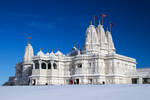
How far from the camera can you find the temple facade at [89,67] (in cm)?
7327

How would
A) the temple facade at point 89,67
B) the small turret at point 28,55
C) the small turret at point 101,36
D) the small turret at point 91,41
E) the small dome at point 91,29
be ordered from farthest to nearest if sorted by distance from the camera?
the small turret at point 28,55, the small turret at point 101,36, the small dome at point 91,29, the small turret at point 91,41, the temple facade at point 89,67

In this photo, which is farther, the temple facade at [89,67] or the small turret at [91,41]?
the small turret at [91,41]

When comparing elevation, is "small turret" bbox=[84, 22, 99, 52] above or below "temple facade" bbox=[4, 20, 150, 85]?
above

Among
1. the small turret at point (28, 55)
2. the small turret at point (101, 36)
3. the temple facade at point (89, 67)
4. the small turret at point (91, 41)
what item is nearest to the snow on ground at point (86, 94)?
the temple facade at point (89, 67)

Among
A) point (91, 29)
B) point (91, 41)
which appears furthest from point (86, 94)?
point (91, 29)

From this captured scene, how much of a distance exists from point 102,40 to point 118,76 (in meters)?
16.8

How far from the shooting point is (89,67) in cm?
7506

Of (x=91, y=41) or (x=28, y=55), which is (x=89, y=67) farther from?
(x=28, y=55)

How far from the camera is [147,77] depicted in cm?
7069

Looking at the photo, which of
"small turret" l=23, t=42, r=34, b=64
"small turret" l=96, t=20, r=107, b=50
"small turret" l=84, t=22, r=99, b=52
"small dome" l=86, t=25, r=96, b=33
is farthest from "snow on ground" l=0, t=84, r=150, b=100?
"small turret" l=23, t=42, r=34, b=64

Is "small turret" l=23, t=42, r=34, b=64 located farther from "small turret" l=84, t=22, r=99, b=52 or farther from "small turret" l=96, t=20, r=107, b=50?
"small turret" l=96, t=20, r=107, b=50

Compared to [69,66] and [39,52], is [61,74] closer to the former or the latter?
[69,66]

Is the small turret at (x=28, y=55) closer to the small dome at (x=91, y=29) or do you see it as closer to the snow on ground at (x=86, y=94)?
the small dome at (x=91, y=29)

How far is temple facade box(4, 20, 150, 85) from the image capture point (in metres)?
73.3
